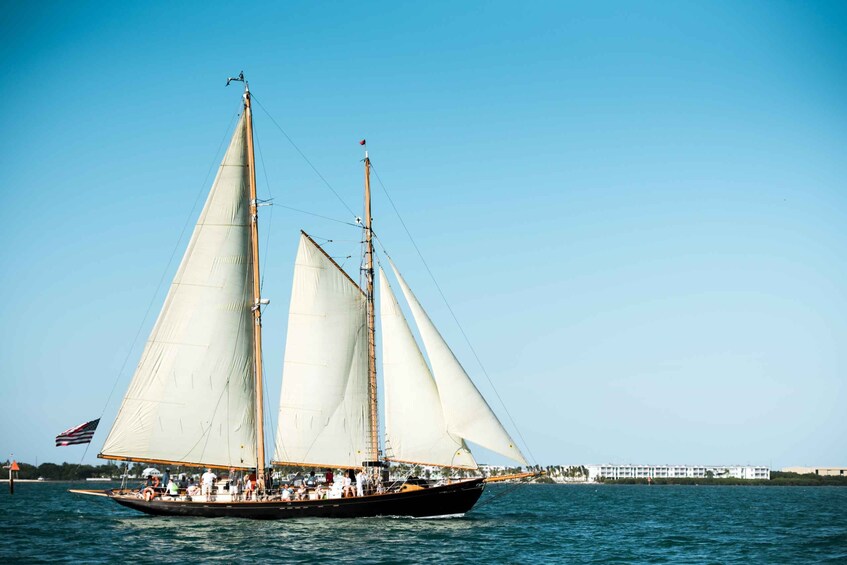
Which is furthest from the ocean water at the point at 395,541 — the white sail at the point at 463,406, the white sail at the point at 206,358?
the white sail at the point at 463,406

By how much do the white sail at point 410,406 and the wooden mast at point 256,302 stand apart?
7.20 m

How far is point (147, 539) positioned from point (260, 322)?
1484cm

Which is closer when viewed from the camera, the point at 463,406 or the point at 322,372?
the point at 463,406

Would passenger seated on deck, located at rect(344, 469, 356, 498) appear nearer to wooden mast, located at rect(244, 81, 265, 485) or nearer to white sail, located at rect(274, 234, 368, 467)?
white sail, located at rect(274, 234, 368, 467)

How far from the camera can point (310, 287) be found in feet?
181

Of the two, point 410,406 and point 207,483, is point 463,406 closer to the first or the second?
point 410,406

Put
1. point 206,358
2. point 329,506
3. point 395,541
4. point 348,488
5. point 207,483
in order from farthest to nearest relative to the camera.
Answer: point 207,483 → point 206,358 → point 348,488 → point 329,506 → point 395,541

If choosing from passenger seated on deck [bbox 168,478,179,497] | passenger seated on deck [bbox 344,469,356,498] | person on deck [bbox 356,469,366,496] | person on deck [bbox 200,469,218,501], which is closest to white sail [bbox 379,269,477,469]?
person on deck [bbox 356,469,366,496]

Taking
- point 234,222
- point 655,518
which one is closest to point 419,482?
point 234,222

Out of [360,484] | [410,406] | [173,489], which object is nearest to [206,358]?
[173,489]

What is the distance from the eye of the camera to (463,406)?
5203 cm

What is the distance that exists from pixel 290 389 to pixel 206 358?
5.06 m

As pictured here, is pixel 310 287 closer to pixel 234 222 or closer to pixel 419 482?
pixel 234 222

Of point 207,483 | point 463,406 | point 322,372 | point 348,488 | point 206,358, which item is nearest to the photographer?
point 463,406
